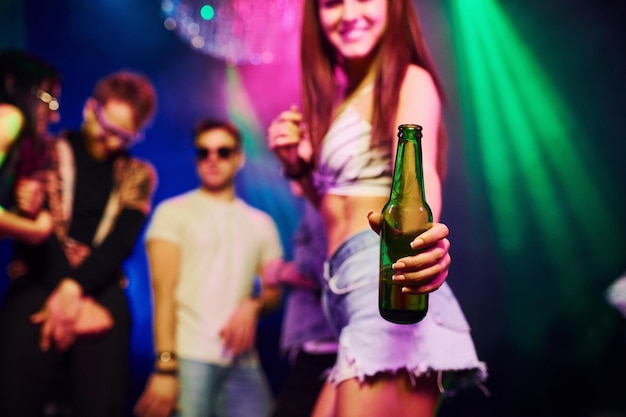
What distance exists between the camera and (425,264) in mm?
1487

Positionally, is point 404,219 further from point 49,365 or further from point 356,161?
point 49,365

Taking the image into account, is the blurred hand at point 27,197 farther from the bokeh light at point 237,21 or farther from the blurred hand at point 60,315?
the bokeh light at point 237,21

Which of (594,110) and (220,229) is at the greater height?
(594,110)

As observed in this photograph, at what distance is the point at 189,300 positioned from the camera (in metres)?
3.82

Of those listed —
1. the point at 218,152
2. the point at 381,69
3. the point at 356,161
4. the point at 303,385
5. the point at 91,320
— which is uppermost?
the point at 218,152

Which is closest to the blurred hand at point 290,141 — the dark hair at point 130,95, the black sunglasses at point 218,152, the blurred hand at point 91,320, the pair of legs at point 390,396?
the pair of legs at point 390,396

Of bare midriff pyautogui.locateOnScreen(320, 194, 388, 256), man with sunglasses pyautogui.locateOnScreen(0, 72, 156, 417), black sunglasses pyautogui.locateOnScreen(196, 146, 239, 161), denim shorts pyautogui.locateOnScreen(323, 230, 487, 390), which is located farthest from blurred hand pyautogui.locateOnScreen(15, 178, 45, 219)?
denim shorts pyautogui.locateOnScreen(323, 230, 487, 390)

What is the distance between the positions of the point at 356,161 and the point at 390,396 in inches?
24.7

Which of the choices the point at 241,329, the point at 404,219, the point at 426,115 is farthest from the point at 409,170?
the point at 241,329

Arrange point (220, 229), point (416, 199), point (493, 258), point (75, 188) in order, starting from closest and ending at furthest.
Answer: point (416, 199)
point (75, 188)
point (493, 258)
point (220, 229)

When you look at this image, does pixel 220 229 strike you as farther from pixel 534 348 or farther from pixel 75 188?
pixel 534 348

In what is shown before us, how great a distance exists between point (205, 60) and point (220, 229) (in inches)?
42.8

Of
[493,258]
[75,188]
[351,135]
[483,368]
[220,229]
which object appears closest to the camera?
[483,368]

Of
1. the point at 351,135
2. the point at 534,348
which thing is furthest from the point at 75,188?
the point at 534,348
